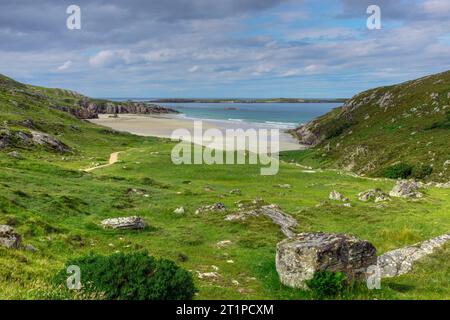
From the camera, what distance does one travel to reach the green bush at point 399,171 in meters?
70.7

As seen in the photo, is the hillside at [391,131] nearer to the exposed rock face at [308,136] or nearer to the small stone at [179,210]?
the exposed rock face at [308,136]

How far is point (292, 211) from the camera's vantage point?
3916 cm

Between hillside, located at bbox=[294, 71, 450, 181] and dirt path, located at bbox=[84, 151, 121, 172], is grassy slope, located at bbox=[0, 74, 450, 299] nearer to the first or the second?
dirt path, located at bbox=[84, 151, 121, 172]

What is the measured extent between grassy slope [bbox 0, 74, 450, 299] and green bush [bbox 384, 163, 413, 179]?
8732mm

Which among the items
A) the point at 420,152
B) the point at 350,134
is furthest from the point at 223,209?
the point at 350,134

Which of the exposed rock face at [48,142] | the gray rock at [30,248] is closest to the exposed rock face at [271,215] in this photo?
the gray rock at [30,248]

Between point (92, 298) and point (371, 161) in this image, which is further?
point (371, 161)

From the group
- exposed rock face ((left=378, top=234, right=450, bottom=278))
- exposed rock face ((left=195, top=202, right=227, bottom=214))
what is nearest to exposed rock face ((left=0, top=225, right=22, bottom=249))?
exposed rock face ((left=378, top=234, right=450, bottom=278))

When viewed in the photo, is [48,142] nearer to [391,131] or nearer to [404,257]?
[391,131]

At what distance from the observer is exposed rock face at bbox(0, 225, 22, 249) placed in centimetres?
1945

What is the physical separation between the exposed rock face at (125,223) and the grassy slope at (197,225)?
81 cm

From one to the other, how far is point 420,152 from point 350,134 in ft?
122
